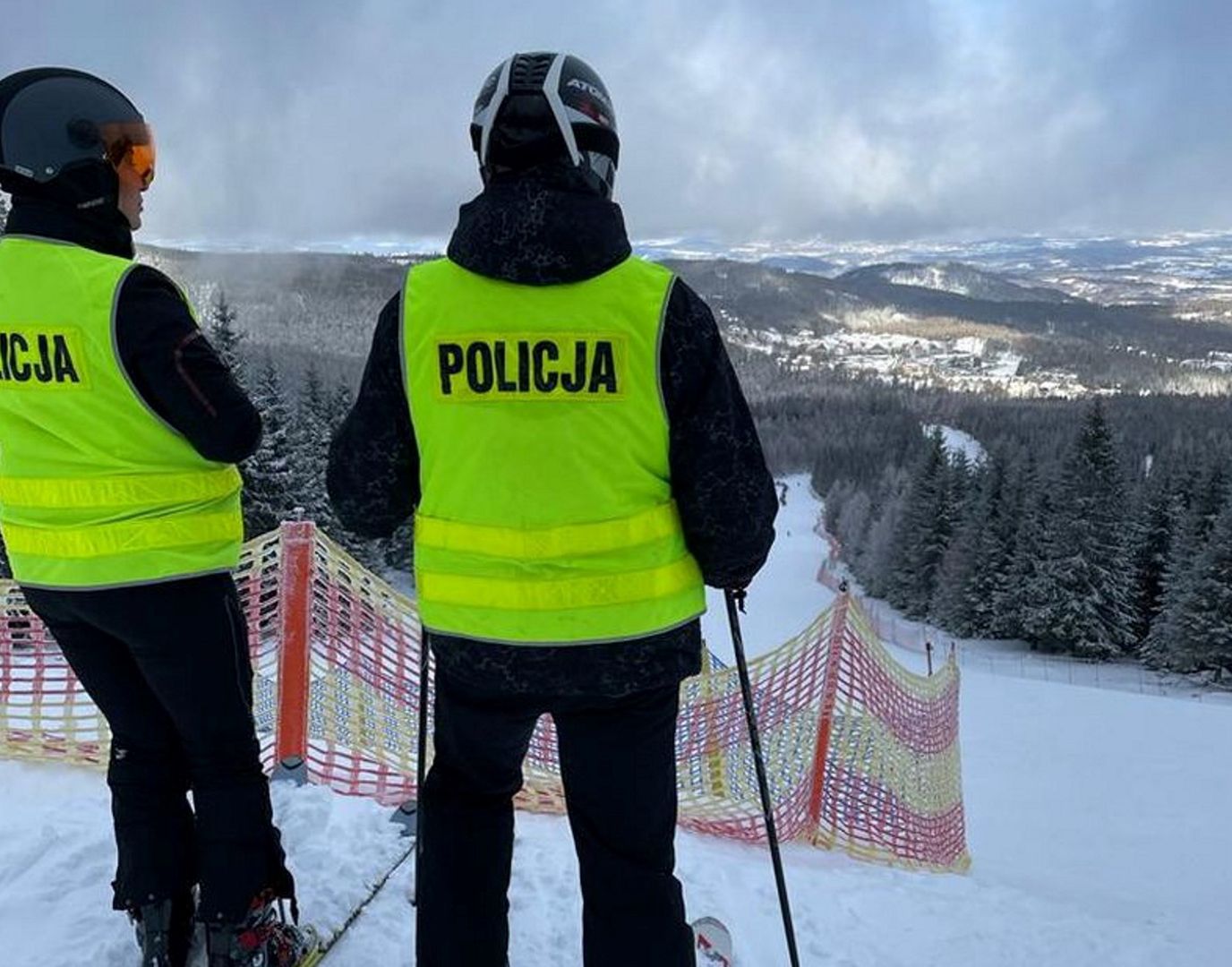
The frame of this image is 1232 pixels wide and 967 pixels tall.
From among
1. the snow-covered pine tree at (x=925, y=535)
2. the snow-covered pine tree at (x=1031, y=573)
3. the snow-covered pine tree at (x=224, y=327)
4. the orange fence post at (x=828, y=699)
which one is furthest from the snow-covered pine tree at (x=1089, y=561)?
the orange fence post at (x=828, y=699)

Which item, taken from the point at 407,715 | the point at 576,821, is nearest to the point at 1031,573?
the point at 407,715

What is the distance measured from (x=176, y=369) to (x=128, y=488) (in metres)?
0.30

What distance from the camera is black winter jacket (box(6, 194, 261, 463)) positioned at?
1905 millimetres

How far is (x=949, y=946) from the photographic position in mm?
3328

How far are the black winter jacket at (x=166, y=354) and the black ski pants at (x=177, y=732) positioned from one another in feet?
1.21

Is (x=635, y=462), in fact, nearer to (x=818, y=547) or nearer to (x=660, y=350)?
(x=660, y=350)

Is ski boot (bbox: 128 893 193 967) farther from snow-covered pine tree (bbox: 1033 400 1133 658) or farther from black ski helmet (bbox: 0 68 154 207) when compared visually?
snow-covered pine tree (bbox: 1033 400 1133 658)

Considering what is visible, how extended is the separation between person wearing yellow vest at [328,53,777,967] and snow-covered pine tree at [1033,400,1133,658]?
33.6 meters

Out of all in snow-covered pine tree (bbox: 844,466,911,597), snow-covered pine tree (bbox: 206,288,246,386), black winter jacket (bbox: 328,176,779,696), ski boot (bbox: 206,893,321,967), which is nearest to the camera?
black winter jacket (bbox: 328,176,779,696)

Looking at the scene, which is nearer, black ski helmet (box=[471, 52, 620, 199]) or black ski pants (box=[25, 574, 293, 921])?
black ski helmet (box=[471, 52, 620, 199])

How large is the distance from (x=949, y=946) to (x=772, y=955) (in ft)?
2.81

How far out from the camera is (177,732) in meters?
2.24

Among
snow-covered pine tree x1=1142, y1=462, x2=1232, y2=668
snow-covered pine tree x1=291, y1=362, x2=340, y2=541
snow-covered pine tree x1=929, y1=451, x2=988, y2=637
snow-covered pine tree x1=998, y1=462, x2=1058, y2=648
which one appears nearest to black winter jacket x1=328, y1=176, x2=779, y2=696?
snow-covered pine tree x1=291, y1=362, x2=340, y2=541

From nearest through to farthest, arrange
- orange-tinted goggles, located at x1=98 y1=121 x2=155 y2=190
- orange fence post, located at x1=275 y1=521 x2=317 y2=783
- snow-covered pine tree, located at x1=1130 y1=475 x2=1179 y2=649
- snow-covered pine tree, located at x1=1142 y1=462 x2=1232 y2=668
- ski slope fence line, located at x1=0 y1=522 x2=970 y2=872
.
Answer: orange-tinted goggles, located at x1=98 y1=121 x2=155 y2=190 → orange fence post, located at x1=275 y1=521 x2=317 y2=783 → ski slope fence line, located at x1=0 y1=522 x2=970 y2=872 → snow-covered pine tree, located at x1=1142 y1=462 x2=1232 y2=668 → snow-covered pine tree, located at x1=1130 y1=475 x2=1179 y2=649
